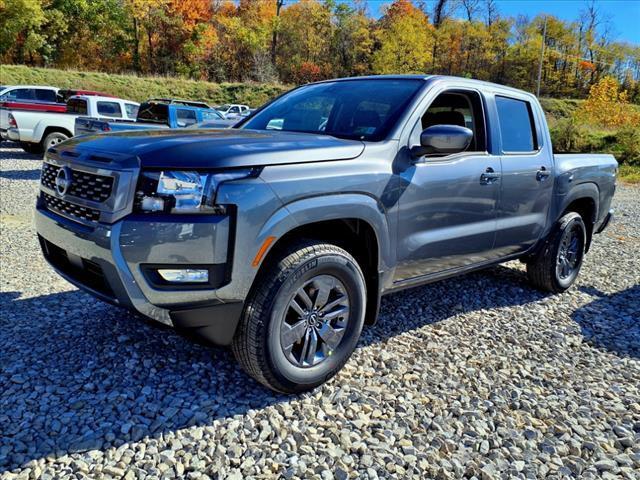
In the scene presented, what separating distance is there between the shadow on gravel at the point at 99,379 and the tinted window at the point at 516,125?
5.30ft

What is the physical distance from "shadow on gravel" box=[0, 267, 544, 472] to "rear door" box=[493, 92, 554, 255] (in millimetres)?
1004

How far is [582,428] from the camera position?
291cm

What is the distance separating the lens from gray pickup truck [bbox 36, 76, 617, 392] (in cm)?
248

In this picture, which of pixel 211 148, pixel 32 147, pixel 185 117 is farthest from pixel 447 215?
pixel 32 147

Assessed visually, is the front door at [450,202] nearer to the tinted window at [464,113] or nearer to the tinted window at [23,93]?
the tinted window at [464,113]

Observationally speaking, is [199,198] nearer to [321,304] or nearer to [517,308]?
[321,304]

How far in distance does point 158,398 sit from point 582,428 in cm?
239

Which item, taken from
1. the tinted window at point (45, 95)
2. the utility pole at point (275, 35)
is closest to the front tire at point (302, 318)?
the tinted window at point (45, 95)

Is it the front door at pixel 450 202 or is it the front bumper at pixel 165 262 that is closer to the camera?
the front bumper at pixel 165 262

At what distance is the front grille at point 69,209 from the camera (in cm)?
265

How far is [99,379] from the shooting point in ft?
10.0

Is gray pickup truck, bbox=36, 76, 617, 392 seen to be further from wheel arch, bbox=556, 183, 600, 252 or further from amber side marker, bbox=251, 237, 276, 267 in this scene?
wheel arch, bbox=556, 183, 600, 252

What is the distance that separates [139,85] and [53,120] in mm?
24204

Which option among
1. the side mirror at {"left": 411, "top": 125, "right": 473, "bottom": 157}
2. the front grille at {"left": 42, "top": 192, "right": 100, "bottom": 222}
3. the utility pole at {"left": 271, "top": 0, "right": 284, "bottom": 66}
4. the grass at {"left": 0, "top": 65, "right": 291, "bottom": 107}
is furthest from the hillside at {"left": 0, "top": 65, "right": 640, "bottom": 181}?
the front grille at {"left": 42, "top": 192, "right": 100, "bottom": 222}
